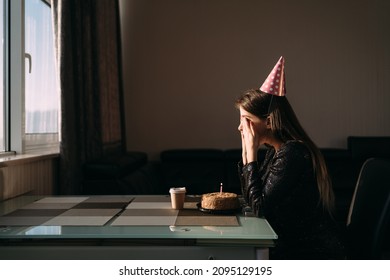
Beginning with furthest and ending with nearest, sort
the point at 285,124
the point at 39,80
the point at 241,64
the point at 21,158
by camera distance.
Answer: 1. the point at 241,64
2. the point at 39,80
3. the point at 21,158
4. the point at 285,124

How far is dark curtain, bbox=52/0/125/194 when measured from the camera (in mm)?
2189

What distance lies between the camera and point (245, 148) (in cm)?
159

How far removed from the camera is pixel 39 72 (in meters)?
2.40

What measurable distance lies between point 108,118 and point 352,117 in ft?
7.00

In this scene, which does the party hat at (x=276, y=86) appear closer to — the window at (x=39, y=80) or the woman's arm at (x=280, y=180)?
the woman's arm at (x=280, y=180)

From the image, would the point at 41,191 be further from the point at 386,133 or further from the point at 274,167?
the point at 386,133

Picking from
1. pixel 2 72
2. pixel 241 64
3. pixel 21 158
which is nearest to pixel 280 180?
pixel 21 158

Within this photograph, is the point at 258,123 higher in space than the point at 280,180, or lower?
higher

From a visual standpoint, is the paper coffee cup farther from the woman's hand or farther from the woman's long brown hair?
the woman's long brown hair

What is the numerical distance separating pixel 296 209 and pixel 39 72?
1.71m

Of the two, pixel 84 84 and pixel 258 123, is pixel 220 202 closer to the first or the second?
pixel 258 123

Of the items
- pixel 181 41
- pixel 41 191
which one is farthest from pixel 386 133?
pixel 41 191

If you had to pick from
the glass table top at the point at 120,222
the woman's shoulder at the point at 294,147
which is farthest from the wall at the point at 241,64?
the woman's shoulder at the point at 294,147

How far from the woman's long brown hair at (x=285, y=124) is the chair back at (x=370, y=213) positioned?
92 millimetres
